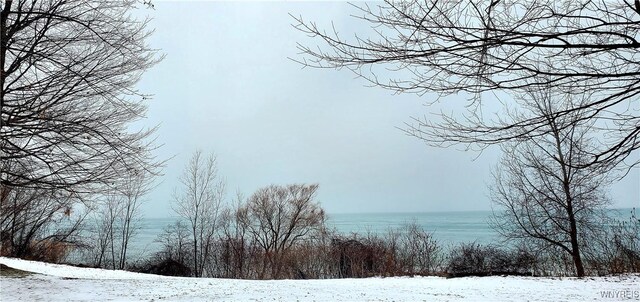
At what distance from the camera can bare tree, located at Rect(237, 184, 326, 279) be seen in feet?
86.9

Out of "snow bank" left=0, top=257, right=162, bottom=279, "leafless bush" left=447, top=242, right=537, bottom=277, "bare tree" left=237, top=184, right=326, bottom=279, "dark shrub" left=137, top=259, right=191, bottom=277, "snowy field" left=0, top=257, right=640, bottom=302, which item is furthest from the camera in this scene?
"bare tree" left=237, top=184, right=326, bottom=279

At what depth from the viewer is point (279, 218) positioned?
90.7ft

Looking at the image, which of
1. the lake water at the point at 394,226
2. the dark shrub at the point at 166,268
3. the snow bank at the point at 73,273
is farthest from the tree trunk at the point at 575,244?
the dark shrub at the point at 166,268

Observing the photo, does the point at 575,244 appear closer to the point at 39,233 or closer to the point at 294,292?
the point at 294,292

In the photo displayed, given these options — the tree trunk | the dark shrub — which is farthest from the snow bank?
the tree trunk

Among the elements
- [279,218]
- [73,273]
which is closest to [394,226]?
[279,218]

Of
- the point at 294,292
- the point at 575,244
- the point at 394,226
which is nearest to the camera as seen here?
the point at 294,292

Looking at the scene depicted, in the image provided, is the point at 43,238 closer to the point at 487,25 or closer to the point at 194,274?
the point at 194,274

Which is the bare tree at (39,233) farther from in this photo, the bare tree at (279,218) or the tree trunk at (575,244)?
the tree trunk at (575,244)

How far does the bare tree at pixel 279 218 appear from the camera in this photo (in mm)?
26484

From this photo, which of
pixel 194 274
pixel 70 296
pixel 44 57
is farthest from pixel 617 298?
pixel 194 274

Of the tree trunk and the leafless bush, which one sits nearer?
the tree trunk

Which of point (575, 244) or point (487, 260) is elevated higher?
point (575, 244)

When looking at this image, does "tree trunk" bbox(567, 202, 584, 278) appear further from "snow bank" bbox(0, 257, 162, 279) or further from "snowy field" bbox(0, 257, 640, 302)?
"snow bank" bbox(0, 257, 162, 279)
